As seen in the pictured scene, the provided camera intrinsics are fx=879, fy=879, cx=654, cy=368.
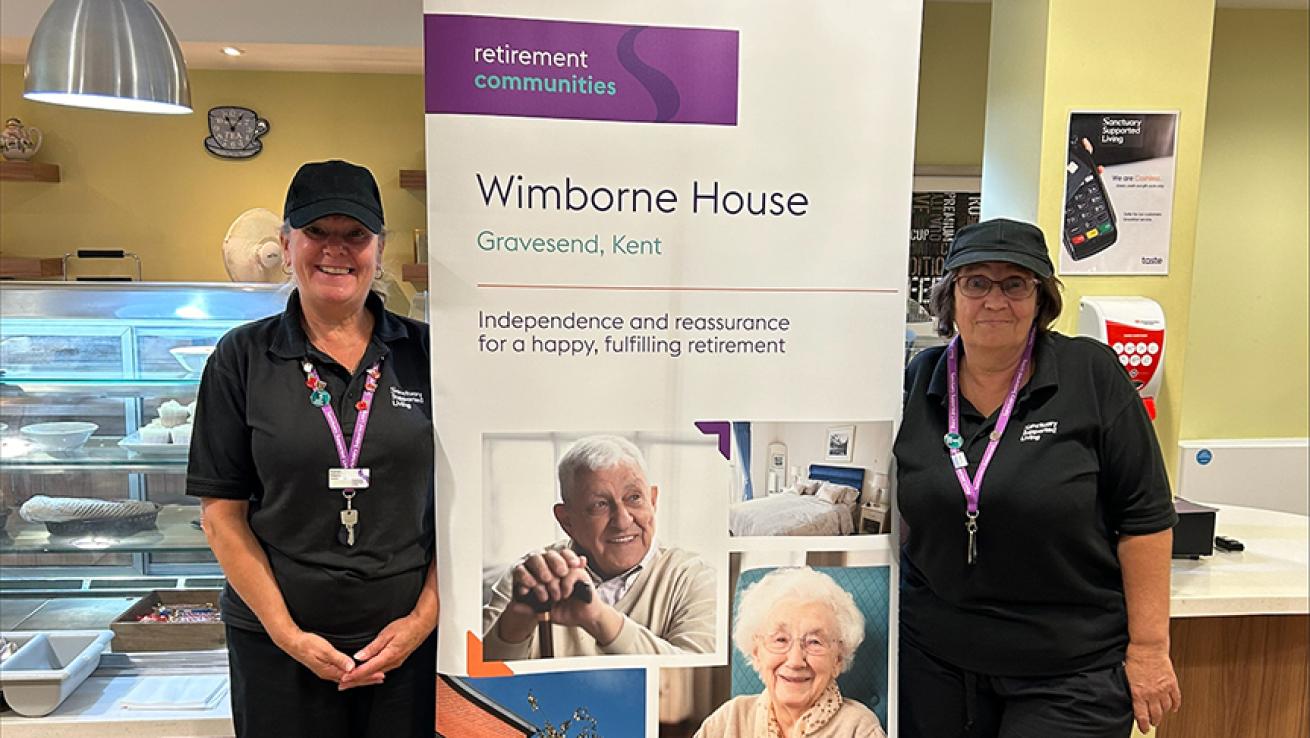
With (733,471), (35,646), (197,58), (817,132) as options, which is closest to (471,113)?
(817,132)

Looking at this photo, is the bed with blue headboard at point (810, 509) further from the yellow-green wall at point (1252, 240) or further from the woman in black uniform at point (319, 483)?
the yellow-green wall at point (1252, 240)

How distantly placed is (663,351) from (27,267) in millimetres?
3572

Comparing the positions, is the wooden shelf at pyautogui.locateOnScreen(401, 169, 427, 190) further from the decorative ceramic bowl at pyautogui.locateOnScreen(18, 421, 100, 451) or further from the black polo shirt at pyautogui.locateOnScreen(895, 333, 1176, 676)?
the black polo shirt at pyautogui.locateOnScreen(895, 333, 1176, 676)

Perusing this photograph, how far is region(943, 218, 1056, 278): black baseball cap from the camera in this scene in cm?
146

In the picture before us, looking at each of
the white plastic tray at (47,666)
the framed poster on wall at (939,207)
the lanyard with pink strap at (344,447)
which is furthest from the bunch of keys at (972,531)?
the framed poster on wall at (939,207)

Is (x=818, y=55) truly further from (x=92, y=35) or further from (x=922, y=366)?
(x=92, y=35)

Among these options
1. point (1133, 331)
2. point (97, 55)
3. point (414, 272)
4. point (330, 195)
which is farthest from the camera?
point (414, 272)

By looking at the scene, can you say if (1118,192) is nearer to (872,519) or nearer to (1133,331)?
(1133,331)

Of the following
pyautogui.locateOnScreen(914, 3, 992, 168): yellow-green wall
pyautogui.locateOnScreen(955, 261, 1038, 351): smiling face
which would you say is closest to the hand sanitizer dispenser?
pyautogui.locateOnScreen(955, 261, 1038, 351): smiling face

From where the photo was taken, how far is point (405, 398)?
5.00 ft

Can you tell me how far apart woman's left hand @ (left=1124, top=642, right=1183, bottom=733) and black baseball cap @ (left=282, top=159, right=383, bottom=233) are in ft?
4.99

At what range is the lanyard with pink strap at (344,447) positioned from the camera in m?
1.45

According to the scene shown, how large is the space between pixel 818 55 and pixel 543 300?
63 cm

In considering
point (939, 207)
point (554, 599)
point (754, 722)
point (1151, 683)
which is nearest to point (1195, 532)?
point (1151, 683)
